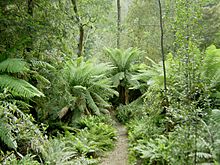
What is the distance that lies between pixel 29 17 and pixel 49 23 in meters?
0.40

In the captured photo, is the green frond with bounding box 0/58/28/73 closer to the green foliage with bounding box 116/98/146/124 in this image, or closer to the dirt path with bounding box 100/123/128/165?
the dirt path with bounding box 100/123/128/165

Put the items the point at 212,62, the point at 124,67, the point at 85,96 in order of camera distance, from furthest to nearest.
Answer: the point at 124,67 → the point at 85,96 → the point at 212,62

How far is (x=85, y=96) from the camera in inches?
273

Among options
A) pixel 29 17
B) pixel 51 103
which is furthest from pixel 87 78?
pixel 29 17

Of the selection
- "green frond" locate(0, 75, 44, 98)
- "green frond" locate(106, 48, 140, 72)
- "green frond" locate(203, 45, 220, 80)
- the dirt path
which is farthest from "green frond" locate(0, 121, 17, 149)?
"green frond" locate(106, 48, 140, 72)

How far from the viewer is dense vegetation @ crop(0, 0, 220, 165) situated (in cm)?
360

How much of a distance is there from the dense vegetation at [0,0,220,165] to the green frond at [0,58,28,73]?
14 millimetres

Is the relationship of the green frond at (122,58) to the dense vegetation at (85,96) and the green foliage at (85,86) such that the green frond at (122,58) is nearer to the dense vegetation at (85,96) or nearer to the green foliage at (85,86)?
the dense vegetation at (85,96)

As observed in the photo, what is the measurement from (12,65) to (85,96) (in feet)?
10.4

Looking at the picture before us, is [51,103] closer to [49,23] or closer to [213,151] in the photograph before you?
[49,23]

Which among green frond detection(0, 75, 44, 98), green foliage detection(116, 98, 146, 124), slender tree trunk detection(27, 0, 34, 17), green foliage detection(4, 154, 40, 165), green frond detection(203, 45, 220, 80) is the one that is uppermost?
slender tree trunk detection(27, 0, 34, 17)

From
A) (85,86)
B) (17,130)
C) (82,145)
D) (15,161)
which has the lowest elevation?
(82,145)

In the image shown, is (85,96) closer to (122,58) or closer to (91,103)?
(91,103)

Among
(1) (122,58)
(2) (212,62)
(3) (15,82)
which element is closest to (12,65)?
(3) (15,82)
